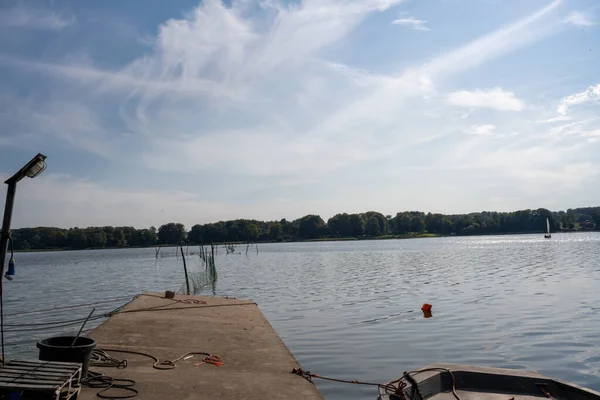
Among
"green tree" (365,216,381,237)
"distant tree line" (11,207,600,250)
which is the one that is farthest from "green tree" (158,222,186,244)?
"green tree" (365,216,381,237)

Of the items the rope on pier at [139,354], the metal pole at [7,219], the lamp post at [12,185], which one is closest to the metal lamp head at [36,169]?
the lamp post at [12,185]

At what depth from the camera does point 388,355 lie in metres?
13.0

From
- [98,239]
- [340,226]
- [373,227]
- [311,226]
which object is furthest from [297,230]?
[98,239]

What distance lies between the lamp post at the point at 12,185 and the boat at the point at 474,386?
20.6 ft

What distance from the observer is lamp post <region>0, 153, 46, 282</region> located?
7656mm

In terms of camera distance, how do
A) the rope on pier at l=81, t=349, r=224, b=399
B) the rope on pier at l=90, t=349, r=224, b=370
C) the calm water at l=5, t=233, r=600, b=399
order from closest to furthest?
the rope on pier at l=81, t=349, r=224, b=399 < the rope on pier at l=90, t=349, r=224, b=370 < the calm water at l=5, t=233, r=600, b=399

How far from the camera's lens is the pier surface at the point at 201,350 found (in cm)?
766

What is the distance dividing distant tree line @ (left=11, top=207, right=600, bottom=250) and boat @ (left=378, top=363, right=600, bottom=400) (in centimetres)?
14311

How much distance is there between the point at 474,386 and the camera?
8000 millimetres

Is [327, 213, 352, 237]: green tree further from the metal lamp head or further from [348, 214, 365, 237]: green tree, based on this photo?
the metal lamp head

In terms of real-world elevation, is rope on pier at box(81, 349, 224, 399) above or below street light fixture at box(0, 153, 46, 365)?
below

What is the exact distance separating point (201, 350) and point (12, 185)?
5236 millimetres

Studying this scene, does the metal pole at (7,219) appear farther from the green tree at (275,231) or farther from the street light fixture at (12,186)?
the green tree at (275,231)

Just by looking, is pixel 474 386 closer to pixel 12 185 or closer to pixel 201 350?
pixel 201 350
